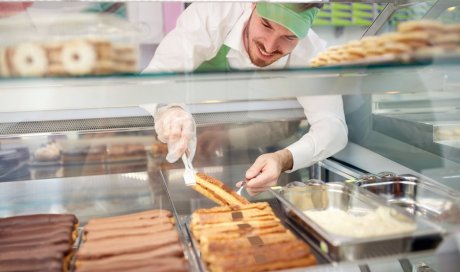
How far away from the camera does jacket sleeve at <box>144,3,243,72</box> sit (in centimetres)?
Result: 126

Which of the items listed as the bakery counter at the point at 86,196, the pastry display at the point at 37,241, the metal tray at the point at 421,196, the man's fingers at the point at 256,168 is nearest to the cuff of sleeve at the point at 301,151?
the man's fingers at the point at 256,168

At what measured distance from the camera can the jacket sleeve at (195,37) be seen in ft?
4.13

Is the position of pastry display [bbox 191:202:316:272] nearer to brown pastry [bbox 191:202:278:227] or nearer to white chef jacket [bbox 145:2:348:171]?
brown pastry [bbox 191:202:278:227]

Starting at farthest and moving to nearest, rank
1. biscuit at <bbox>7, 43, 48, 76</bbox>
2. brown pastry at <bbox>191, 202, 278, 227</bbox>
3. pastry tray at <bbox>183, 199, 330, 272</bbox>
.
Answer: brown pastry at <bbox>191, 202, 278, 227</bbox>
pastry tray at <bbox>183, 199, 330, 272</bbox>
biscuit at <bbox>7, 43, 48, 76</bbox>

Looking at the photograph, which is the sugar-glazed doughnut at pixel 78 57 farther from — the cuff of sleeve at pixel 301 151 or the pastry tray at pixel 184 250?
the cuff of sleeve at pixel 301 151

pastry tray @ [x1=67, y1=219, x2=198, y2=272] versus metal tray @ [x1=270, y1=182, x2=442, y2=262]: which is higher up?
metal tray @ [x1=270, y1=182, x2=442, y2=262]

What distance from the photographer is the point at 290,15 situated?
4.62 ft

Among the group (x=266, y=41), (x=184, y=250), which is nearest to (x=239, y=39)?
(x=266, y=41)

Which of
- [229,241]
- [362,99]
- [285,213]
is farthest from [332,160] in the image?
[229,241]

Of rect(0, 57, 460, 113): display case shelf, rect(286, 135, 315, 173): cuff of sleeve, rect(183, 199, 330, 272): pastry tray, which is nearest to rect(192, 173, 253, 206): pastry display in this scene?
rect(183, 199, 330, 272): pastry tray

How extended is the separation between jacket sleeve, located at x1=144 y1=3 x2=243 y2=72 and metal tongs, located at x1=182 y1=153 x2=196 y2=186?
58cm

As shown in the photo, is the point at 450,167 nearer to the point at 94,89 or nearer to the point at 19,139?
the point at 94,89

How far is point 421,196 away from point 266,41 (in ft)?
2.91

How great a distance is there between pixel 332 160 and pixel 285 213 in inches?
17.4
